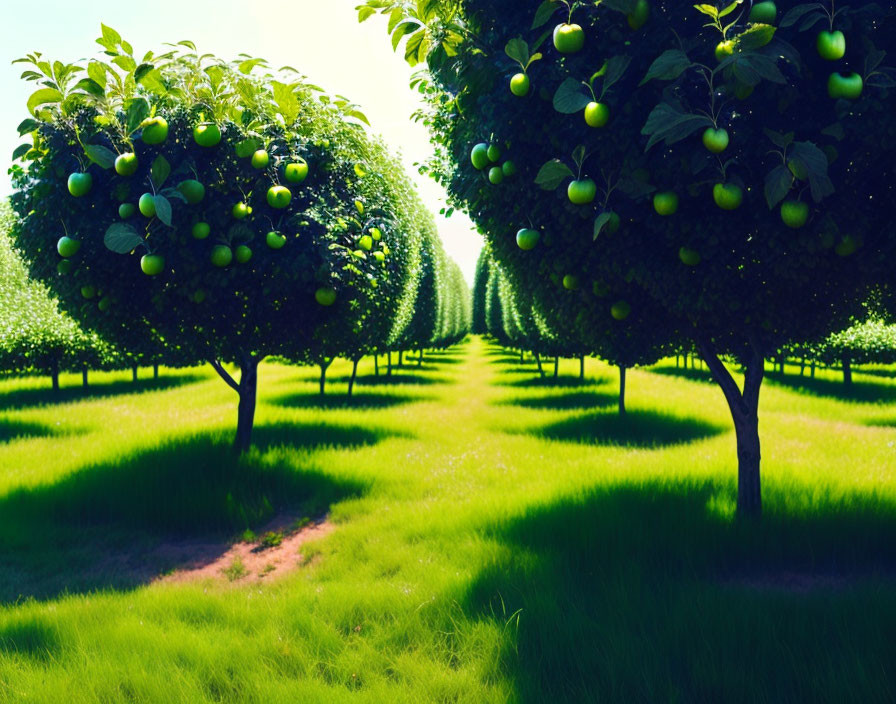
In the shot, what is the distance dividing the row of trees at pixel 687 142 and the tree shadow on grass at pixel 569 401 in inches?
450

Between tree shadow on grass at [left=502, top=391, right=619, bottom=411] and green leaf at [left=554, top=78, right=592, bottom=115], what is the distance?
1286 cm

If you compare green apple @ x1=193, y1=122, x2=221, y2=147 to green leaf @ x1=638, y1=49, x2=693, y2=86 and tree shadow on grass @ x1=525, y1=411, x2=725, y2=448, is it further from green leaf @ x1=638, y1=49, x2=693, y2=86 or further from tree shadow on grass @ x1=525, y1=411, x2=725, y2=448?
tree shadow on grass @ x1=525, y1=411, x2=725, y2=448

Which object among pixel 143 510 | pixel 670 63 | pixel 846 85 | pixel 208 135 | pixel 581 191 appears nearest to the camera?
pixel 670 63

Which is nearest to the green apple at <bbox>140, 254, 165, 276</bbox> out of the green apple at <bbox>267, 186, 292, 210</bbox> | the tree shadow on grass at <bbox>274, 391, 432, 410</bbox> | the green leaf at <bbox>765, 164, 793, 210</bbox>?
the green apple at <bbox>267, 186, 292, 210</bbox>

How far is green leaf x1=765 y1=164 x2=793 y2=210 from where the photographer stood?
320 cm

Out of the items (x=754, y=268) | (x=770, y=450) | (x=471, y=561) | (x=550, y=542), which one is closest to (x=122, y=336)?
(x=471, y=561)

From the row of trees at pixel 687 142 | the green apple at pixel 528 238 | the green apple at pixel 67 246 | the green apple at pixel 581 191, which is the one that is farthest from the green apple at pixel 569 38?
the green apple at pixel 67 246

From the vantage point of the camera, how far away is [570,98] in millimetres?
3578

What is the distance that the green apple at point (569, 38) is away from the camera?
347cm

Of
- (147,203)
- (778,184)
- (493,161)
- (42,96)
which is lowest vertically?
(778,184)

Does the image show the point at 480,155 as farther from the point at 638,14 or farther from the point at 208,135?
the point at 208,135

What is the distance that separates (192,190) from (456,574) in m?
4.93

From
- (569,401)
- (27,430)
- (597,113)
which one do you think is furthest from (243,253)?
(569,401)

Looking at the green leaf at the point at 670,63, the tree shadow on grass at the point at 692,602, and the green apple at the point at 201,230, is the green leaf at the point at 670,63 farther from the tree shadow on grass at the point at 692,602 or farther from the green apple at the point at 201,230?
the green apple at the point at 201,230
